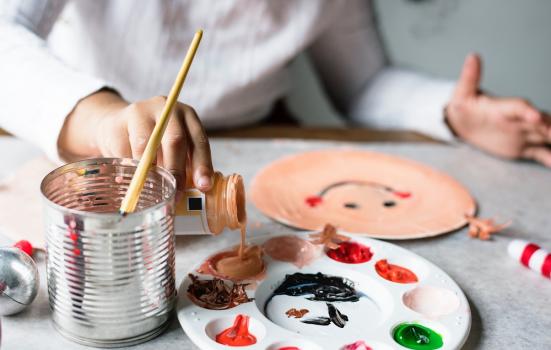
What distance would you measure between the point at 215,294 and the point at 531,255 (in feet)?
1.13

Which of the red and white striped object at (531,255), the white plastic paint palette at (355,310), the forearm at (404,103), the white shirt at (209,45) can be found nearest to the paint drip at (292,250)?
the white plastic paint palette at (355,310)

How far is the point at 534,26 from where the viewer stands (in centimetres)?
161

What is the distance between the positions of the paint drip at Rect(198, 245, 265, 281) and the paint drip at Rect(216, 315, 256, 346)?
0.22ft

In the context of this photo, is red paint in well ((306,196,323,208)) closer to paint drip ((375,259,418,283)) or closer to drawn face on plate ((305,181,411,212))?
drawn face on plate ((305,181,411,212))

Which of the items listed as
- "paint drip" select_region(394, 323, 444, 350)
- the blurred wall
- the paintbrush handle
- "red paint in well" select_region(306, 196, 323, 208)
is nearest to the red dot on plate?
"red paint in well" select_region(306, 196, 323, 208)

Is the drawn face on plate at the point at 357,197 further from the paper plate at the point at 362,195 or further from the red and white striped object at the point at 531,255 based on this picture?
the red and white striped object at the point at 531,255

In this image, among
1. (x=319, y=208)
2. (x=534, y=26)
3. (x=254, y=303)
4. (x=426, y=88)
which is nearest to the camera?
(x=254, y=303)

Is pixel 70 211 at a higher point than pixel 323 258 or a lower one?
higher

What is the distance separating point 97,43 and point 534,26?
1139 mm

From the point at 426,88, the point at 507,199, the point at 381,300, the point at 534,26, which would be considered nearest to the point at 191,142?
the point at 381,300

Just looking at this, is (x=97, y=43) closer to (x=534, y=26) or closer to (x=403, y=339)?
(x=403, y=339)

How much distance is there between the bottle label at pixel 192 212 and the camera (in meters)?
0.58

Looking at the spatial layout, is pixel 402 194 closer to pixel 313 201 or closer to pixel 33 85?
pixel 313 201

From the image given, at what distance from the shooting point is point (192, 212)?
0.59 metres
